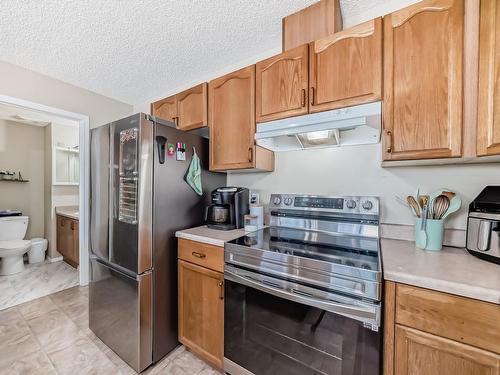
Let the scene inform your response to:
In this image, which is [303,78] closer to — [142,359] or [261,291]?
[261,291]

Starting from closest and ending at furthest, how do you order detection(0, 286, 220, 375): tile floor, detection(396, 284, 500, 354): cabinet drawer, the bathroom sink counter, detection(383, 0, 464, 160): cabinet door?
detection(396, 284, 500, 354): cabinet drawer → detection(383, 0, 464, 160): cabinet door → detection(0, 286, 220, 375): tile floor → the bathroom sink counter

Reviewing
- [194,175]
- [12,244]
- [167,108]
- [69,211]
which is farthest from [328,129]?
[12,244]

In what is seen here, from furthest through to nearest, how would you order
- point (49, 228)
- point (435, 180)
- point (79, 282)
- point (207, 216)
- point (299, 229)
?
1. point (49, 228)
2. point (79, 282)
3. point (207, 216)
4. point (299, 229)
5. point (435, 180)

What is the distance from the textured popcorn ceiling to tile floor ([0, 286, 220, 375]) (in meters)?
2.41

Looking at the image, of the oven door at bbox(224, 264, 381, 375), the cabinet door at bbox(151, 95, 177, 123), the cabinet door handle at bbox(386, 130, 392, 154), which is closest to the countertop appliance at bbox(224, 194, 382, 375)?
the oven door at bbox(224, 264, 381, 375)

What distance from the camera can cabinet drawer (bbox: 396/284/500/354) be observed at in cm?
72

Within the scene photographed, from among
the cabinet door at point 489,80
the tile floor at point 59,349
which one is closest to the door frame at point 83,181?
the tile floor at point 59,349

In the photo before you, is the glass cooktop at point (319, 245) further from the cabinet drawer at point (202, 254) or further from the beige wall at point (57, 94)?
the beige wall at point (57, 94)

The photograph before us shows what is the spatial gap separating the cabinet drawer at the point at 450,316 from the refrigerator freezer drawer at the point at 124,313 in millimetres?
1427

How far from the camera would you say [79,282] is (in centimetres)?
279

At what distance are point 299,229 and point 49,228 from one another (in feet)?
13.8

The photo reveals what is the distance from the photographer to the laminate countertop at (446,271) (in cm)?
74

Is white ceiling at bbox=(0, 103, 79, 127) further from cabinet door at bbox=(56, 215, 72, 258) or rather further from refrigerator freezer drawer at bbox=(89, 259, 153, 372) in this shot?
refrigerator freezer drawer at bbox=(89, 259, 153, 372)

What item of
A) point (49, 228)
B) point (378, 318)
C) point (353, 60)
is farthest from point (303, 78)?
point (49, 228)
